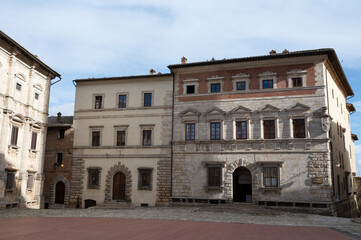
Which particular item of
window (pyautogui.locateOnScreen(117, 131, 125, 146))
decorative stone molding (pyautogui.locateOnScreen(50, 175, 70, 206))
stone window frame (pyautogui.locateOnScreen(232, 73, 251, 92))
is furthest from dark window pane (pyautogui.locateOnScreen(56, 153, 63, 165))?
stone window frame (pyautogui.locateOnScreen(232, 73, 251, 92))

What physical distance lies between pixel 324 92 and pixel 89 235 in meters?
20.2

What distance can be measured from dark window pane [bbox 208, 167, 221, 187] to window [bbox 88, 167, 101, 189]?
1000 cm

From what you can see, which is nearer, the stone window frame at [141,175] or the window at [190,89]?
the stone window frame at [141,175]

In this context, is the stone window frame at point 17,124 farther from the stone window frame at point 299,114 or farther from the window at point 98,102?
the stone window frame at point 299,114

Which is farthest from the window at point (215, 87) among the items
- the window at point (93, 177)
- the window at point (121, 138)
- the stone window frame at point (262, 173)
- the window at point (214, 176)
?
the window at point (93, 177)

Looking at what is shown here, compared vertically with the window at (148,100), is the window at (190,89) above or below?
above

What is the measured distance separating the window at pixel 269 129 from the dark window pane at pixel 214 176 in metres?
4.64

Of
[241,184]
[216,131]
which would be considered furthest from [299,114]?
[241,184]

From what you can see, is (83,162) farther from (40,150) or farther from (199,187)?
(199,187)

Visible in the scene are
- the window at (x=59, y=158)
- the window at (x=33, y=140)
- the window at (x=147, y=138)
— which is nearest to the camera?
the window at (x=33, y=140)

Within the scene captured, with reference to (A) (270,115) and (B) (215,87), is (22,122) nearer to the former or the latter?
(B) (215,87)

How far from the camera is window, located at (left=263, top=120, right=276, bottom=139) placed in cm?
2619

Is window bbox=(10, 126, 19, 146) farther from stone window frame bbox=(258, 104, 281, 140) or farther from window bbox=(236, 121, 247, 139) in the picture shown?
stone window frame bbox=(258, 104, 281, 140)

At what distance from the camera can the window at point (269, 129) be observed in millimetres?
26188
